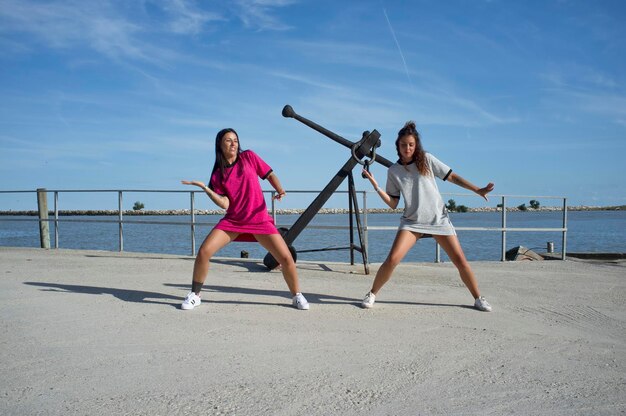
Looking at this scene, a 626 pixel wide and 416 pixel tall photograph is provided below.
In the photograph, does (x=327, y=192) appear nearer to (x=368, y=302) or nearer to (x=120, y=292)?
(x=368, y=302)

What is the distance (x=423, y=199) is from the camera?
16.7 ft

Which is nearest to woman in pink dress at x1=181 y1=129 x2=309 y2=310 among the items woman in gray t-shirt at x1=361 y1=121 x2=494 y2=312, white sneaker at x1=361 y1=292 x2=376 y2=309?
white sneaker at x1=361 y1=292 x2=376 y2=309

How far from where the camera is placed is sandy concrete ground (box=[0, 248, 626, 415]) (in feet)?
9.41

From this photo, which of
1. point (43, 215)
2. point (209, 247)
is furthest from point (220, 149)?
point (43, 215)

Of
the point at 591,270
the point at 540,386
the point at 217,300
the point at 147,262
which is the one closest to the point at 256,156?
the point at 217,300

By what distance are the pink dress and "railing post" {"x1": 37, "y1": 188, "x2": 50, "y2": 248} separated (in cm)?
1001

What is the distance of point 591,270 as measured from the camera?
333 inches

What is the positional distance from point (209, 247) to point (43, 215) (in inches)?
423

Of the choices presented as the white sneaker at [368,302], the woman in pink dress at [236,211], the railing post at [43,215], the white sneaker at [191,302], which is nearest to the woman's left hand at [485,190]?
the white sneaker at [368,302]

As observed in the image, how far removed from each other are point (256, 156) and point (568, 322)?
10.2 feet

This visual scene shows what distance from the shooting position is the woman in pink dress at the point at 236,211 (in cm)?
523

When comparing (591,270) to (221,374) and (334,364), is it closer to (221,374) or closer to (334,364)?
(334,364)

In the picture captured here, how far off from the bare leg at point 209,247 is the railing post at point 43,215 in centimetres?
984

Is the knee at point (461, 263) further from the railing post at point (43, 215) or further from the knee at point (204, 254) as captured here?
the railing post at point (43, 215)
